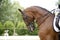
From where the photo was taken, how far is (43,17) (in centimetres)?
593

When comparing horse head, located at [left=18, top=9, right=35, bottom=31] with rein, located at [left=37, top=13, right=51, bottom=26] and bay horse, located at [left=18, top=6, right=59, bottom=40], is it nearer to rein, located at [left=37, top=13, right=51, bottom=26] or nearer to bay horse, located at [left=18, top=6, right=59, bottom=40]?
bay horse, located at [left=18, top=6, right=59, bottom=40]

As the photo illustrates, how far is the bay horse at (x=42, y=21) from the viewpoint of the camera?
5621mm

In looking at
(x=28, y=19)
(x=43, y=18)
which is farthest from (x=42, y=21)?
(x=28, y=19)

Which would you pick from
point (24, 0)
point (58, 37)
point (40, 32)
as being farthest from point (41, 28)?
point (24, 0)

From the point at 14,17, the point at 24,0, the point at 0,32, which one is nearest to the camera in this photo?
the point at 0,32

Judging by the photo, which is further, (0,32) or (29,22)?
(0,32)

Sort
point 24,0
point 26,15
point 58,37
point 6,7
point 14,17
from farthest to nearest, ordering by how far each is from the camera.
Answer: point 24,0 < point 14,17 < point 6,7 < point 26,15 < point 58,37

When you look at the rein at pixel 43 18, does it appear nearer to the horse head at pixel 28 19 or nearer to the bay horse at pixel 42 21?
the bay horse at pixel 42 21

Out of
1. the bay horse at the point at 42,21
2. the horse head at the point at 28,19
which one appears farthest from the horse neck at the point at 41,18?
the horse head at the point at 28,19

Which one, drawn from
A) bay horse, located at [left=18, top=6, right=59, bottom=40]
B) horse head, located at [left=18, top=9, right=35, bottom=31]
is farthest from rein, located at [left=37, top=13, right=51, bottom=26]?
horse head, located at [left=18, top=9, right=35, bottom=31]

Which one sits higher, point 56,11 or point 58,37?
point 56,11

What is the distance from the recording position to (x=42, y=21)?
591 centimetres

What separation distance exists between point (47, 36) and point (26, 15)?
0.79 metres

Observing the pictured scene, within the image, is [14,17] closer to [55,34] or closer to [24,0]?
[24,0]
